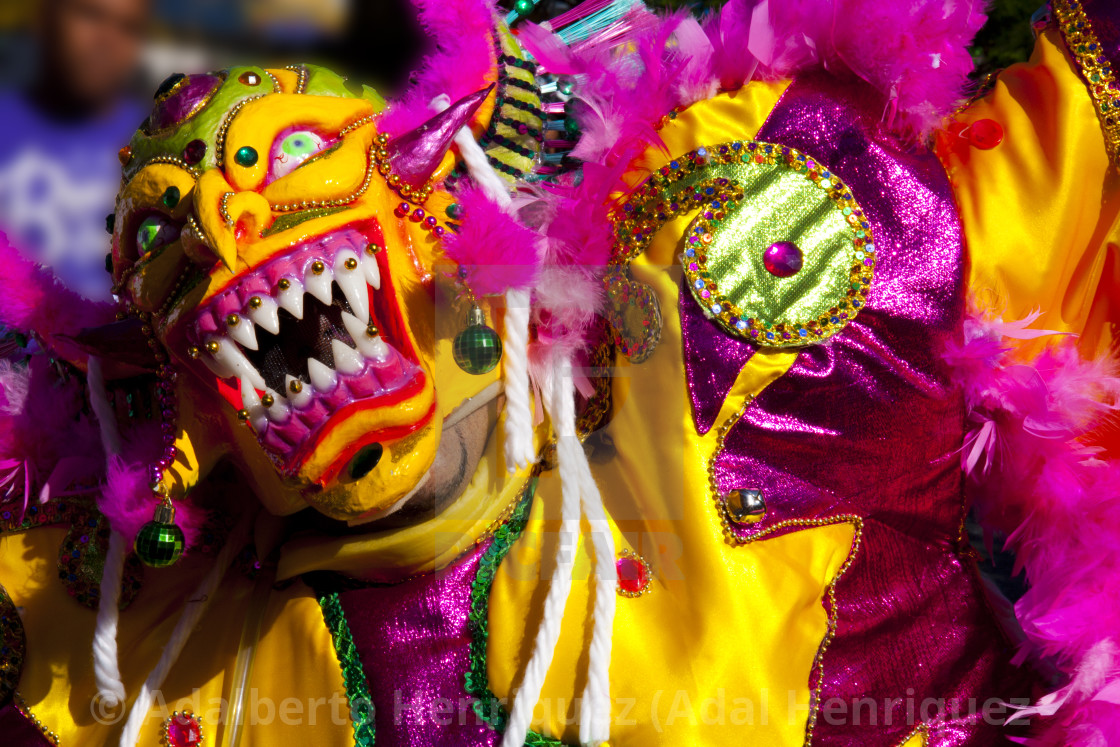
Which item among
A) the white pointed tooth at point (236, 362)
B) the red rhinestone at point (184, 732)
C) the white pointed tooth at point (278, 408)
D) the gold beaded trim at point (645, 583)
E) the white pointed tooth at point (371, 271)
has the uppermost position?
the white pointed tooth at point (371, 271)

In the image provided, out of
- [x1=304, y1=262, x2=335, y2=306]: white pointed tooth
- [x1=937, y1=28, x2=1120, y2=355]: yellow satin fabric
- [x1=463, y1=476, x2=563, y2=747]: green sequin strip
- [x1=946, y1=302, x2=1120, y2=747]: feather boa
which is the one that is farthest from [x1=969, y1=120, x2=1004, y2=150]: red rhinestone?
[x1=304, y1=262, x2=335, y2=306]: white pointed tooth

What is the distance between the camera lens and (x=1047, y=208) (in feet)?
4.15

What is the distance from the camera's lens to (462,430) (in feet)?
4.30

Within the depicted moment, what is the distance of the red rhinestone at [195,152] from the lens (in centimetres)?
114

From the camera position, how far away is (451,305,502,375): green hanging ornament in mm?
1128

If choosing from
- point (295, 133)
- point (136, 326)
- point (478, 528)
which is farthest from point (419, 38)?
point (478, 528)

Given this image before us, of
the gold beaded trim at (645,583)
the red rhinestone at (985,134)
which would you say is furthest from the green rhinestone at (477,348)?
the red rhinestone at (985,134)

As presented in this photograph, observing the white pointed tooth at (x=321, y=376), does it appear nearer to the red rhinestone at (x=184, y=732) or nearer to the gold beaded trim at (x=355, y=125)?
the gold beaded trim at (x=355, y=125)

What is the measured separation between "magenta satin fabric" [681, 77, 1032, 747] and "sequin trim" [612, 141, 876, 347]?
0.02m

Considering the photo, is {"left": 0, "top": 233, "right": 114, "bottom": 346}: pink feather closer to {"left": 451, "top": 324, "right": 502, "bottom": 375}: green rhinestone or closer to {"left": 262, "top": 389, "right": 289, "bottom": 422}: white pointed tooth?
{"left": 262, "top": 389, "right": 289, "bottom": 422}: white pointed tooth

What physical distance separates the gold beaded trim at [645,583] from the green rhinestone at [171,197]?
26.6 inches

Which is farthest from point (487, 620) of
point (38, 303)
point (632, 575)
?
point (38, 303)

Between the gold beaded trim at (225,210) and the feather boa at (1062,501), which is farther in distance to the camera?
the feather boa at (1062,501)

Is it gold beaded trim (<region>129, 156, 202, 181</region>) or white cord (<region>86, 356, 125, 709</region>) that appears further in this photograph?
white cord (<region>86, 356, 125, 709</region>)
